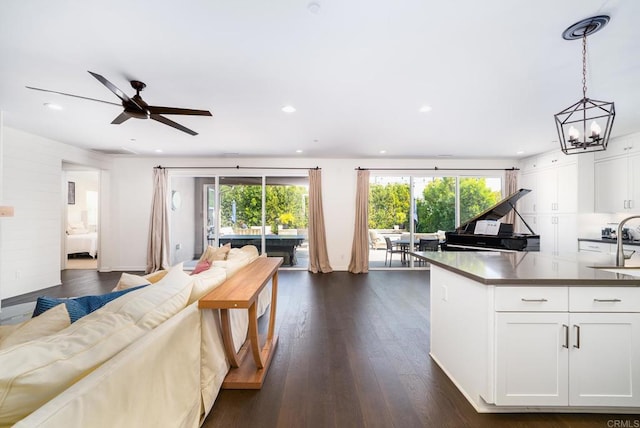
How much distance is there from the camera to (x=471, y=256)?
251 cm

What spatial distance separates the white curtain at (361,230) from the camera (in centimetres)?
610

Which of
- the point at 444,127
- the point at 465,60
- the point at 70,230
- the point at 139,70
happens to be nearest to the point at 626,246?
the point at 444,127

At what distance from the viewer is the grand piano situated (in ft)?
15.2

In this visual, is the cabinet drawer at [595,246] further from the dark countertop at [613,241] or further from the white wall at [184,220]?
the white wall at [184,220]

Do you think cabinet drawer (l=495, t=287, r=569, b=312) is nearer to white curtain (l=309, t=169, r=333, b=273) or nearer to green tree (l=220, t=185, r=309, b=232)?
white curtain (l=309, t=169, r=333, b=273)

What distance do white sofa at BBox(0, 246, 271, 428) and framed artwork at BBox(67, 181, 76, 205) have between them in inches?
352

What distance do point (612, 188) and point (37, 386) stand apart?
22.7 feet

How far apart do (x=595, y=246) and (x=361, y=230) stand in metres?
4.02

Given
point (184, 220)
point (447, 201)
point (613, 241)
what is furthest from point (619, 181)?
point (184, 220)

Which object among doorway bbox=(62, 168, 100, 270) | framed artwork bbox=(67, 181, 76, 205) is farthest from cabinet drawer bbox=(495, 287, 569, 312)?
framed artwork bbox=(67, 181, 76, 205)

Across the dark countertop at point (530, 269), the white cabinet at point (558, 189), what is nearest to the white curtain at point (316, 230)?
the dark countertop at point (530, 269)

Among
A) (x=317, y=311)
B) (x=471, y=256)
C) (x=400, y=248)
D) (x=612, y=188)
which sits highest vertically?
(x=612, y=188)

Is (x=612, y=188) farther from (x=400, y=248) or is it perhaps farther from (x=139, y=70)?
(x=139, y=70)

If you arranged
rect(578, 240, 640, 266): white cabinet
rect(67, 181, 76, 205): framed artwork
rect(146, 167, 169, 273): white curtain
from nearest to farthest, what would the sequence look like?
1. rect(578, 240, 640, 266): white cabinet
2. rect(146, 167, 169, 273): white curtain
3. rect(67, 181, 76, 205): framed artwork
